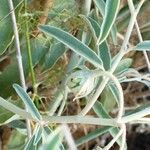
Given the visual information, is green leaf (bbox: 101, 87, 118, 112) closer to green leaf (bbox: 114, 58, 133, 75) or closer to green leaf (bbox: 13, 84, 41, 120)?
green leaf (bbox: 114, 58, 133, 75)

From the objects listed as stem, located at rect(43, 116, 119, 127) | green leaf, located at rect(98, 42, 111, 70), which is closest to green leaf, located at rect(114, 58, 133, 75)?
green leaf, located at rect(98, 42, 111, 70)

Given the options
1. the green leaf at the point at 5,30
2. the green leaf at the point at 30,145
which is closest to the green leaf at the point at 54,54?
the green leaf at the point at 5,30

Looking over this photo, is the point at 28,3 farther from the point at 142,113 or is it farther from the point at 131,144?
the point at 131,144

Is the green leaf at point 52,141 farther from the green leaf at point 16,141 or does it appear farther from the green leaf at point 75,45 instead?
the green leaf at point 16,141

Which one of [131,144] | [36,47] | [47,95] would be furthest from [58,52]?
[131,144]

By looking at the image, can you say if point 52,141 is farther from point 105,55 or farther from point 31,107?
point 105,55

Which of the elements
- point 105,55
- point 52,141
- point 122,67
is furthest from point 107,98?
point 52,141

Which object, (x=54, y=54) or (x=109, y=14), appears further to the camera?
(x=54, y=54)
